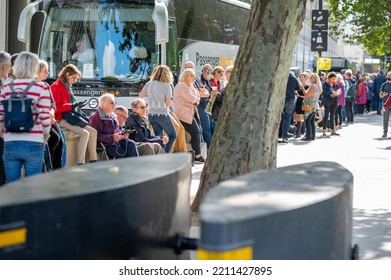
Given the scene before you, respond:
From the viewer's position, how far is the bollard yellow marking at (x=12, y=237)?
3.90 meters

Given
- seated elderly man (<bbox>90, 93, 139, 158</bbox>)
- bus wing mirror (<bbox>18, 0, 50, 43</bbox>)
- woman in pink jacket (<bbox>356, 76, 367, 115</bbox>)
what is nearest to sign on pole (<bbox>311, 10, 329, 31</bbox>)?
woman in pink jacket (<bbox>356, 76, 367, 115</bbox>)

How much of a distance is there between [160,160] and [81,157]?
6.28 m

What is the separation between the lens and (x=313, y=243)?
168 inches

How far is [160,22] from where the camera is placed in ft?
56.4

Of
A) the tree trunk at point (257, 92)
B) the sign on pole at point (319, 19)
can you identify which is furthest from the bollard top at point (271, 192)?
the sign on pole at point (319, 19)

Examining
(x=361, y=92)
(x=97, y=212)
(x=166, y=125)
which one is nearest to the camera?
(x=97, y=212)

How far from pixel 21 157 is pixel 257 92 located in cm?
263

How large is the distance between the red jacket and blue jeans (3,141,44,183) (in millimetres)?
2488

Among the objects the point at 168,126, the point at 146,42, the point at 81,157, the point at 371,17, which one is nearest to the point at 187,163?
the point at 81,157

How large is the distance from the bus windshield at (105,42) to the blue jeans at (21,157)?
9.91 metres

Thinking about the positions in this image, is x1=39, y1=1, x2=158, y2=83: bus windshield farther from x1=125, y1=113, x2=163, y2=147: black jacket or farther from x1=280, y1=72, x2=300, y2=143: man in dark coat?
x1=125, y1=113, x2=163, y2=147: black jacket

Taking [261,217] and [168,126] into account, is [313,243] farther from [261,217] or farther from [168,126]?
[168,126]

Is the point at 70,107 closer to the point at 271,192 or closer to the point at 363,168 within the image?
the point at 363,168

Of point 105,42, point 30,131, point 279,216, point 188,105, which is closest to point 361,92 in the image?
point 105,42
